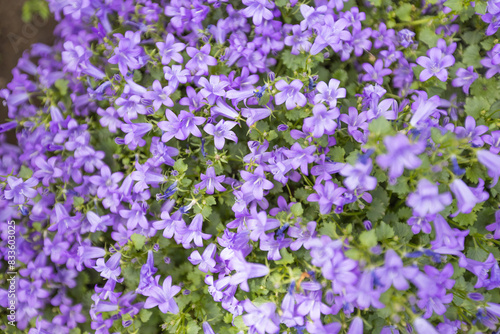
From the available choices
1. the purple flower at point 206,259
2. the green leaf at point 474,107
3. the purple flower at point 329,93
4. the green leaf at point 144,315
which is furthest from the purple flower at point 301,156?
the green leaf at point 144,315

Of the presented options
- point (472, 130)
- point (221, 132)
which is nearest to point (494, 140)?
point (472, 130)

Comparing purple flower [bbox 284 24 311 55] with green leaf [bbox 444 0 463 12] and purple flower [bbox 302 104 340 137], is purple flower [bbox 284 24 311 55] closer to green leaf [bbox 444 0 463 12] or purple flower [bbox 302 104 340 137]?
purple flower [bbox 302 104 340 137]

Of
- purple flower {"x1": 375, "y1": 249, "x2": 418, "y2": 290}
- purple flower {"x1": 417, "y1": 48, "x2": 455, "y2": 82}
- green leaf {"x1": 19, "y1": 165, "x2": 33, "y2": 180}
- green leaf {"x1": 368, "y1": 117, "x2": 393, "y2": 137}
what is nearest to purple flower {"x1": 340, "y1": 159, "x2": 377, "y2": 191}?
green leaf {"x1": 368, "y1": 117, "x2": 393, "y2": 137}

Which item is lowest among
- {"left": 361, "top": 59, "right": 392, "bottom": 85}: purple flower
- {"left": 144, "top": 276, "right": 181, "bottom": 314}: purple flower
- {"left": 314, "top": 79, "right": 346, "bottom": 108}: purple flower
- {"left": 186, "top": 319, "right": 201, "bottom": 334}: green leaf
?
{"left": 186, "top": 319, "right": 201, "bottom": 334}: green leaf

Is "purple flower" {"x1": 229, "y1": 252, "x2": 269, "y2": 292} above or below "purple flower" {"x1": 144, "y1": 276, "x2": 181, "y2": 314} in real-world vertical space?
above

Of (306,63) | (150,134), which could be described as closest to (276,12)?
(306,63)

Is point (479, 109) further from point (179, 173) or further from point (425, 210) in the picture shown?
point (179, 173)

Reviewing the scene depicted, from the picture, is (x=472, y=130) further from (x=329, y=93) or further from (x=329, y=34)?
(x=329, y=34)
